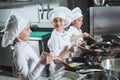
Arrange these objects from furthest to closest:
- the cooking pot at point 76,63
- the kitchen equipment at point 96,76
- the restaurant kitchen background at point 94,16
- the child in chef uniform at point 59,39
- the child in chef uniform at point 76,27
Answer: the restaurant kitchen background at point 94,16, the child in chef uniform at point 76,27, the child in chef uniform at point 59,39, the cooking pot at point 76,63, the kitchen equipment at point 96,76

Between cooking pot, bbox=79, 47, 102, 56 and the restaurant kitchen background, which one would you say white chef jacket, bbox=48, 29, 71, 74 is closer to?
cooking pot, bbox=79, 47, 102, 56

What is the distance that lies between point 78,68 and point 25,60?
270 mm

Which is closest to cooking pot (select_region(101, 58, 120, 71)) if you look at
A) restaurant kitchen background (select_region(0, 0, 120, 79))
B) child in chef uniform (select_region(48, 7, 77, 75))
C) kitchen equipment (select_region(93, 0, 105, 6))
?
child in chef uniform (select_region(48, 7, 77, 75))

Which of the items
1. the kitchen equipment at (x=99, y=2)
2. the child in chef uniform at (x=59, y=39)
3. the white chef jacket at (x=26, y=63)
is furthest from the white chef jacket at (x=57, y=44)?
the kitchen equipment at (x=99, y=2)

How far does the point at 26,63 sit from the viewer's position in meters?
0.90

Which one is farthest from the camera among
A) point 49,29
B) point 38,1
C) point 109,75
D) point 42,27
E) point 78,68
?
point 38,1

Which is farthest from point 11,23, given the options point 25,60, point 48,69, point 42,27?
point 42,27

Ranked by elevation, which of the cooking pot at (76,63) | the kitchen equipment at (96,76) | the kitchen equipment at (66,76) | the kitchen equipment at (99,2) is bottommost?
the kitchen equipment at (66,76)

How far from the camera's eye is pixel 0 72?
2303 mm

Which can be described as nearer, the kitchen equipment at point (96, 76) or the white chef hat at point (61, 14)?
the kitchen equipment at point (96, 76)

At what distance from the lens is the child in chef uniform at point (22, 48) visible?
879 mm

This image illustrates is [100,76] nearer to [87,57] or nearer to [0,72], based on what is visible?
[87,57]

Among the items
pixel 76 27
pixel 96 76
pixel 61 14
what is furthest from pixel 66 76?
pixel 76 27

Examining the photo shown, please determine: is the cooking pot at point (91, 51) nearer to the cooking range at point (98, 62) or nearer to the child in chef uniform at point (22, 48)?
the cooking range at point (98, 62)
